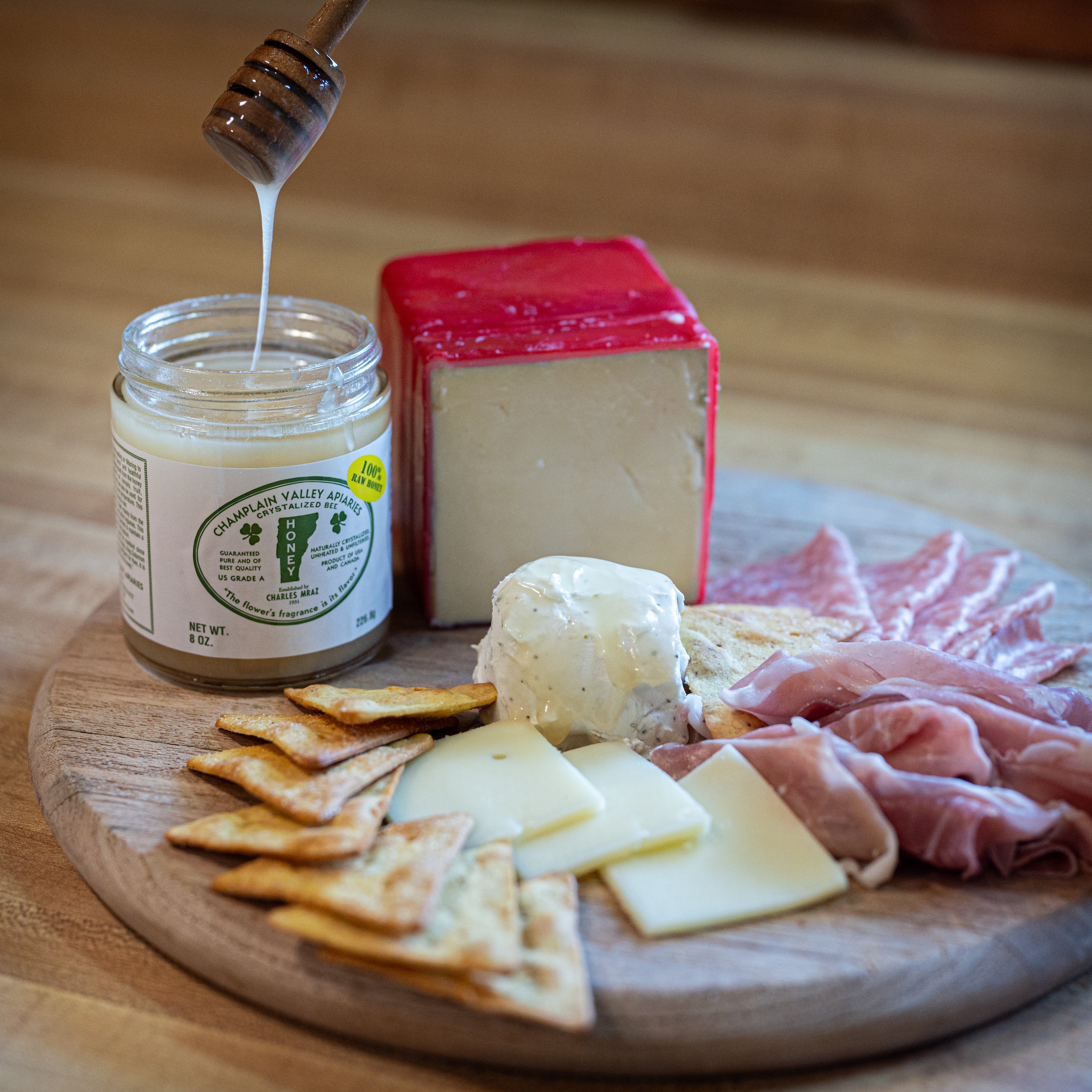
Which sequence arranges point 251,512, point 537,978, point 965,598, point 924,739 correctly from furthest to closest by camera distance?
point 965,598, point 251,512, point 924,739, point 537,978

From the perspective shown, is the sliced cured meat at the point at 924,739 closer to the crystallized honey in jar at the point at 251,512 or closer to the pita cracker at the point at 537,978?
the pita cracker at the point at 537,978

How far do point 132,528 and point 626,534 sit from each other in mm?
683

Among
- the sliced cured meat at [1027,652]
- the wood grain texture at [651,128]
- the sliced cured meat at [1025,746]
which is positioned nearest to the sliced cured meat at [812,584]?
the sliced cured meat at [1027,652]

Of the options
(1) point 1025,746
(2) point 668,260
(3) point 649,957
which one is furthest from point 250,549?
(2) point 668,260

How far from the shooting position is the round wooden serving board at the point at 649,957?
1.16m

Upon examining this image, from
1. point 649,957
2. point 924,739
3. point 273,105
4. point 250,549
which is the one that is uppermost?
point 273,105

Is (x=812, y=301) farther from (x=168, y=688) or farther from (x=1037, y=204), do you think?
(x=168, y=688)

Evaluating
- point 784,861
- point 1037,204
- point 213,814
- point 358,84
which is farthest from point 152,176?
point 784,861

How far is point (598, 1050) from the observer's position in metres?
1.14

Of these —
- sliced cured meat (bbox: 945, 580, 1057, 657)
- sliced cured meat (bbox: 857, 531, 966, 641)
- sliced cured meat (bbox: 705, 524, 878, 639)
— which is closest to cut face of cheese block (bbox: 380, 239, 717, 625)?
sliced cured meat (bbox: 705, 524, 878, 639)

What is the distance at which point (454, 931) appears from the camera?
1152mm

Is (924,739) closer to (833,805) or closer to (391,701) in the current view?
(833,805)

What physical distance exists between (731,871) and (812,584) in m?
0.71

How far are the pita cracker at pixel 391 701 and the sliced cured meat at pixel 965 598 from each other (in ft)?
1.85
